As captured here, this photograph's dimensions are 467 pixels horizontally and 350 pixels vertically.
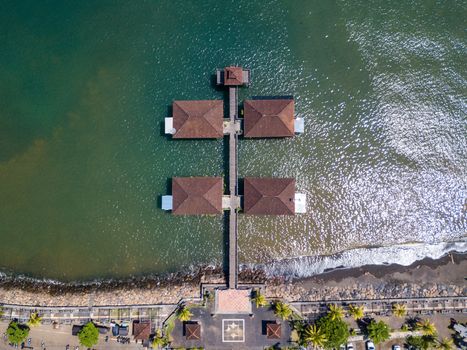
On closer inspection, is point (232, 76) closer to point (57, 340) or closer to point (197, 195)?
point (197, 195)

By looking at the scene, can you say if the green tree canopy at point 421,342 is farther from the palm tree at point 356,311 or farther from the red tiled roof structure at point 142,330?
the red tiled roof structure at point 142,330

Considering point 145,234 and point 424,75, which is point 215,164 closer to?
point 145,234

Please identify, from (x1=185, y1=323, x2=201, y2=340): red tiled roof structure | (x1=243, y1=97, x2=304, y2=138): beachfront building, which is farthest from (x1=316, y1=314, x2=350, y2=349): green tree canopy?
(x1=243, y1=97, x2=304, y2=138): beachfront building

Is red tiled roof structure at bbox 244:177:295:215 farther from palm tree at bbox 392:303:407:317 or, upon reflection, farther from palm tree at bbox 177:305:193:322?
palm tree at bbox 392:303:407:317

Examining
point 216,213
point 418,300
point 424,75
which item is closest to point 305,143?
point 216,213

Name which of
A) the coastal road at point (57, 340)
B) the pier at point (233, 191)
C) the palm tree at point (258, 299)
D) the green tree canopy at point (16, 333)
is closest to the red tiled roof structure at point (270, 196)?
the pier at point (233, 191)
